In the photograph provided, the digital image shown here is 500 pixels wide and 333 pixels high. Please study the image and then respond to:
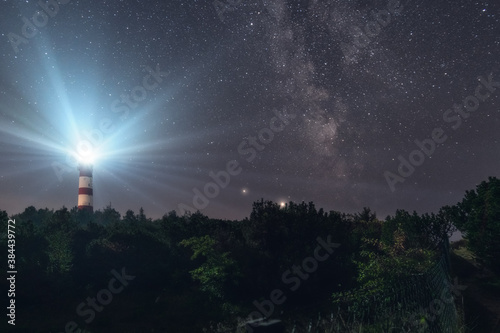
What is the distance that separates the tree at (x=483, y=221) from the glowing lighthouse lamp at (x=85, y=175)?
61434 millimetres

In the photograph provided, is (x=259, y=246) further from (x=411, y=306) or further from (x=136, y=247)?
(x=411, y=306)

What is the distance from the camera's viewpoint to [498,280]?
17.5 meters

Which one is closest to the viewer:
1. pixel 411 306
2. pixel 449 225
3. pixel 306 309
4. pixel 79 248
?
pixel 411 306

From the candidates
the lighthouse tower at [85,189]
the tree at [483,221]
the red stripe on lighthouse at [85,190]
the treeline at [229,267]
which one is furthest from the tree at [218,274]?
the red stripe on lighthouse at [85,190]

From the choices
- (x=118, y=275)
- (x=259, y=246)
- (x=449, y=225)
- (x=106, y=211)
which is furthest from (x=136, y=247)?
(x=106, y=211)

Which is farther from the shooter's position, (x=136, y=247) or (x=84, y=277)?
(x=136, y=247)

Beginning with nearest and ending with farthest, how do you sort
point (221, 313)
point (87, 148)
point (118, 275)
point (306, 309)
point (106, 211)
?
point (306, 309)
point (221, 313)
point (118, 275)
point (106, 211)
point (87, 148)

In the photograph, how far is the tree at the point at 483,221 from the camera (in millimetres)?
18641

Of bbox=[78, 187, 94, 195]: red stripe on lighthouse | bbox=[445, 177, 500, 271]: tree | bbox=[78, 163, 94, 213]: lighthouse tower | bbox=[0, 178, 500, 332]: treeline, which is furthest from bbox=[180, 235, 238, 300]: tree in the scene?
bbox=[78, 187, 94, 195]: red stripe on lighthouse

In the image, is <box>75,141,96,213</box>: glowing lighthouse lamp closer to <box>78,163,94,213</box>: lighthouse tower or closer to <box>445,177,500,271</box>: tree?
<box>78,163,94,213</box>: lighthouse tower

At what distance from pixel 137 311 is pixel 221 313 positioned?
16.9ft

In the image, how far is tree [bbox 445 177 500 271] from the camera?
18.6 m

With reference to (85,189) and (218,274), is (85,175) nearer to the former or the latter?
(85,189)

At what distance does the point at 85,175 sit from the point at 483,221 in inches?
2763
